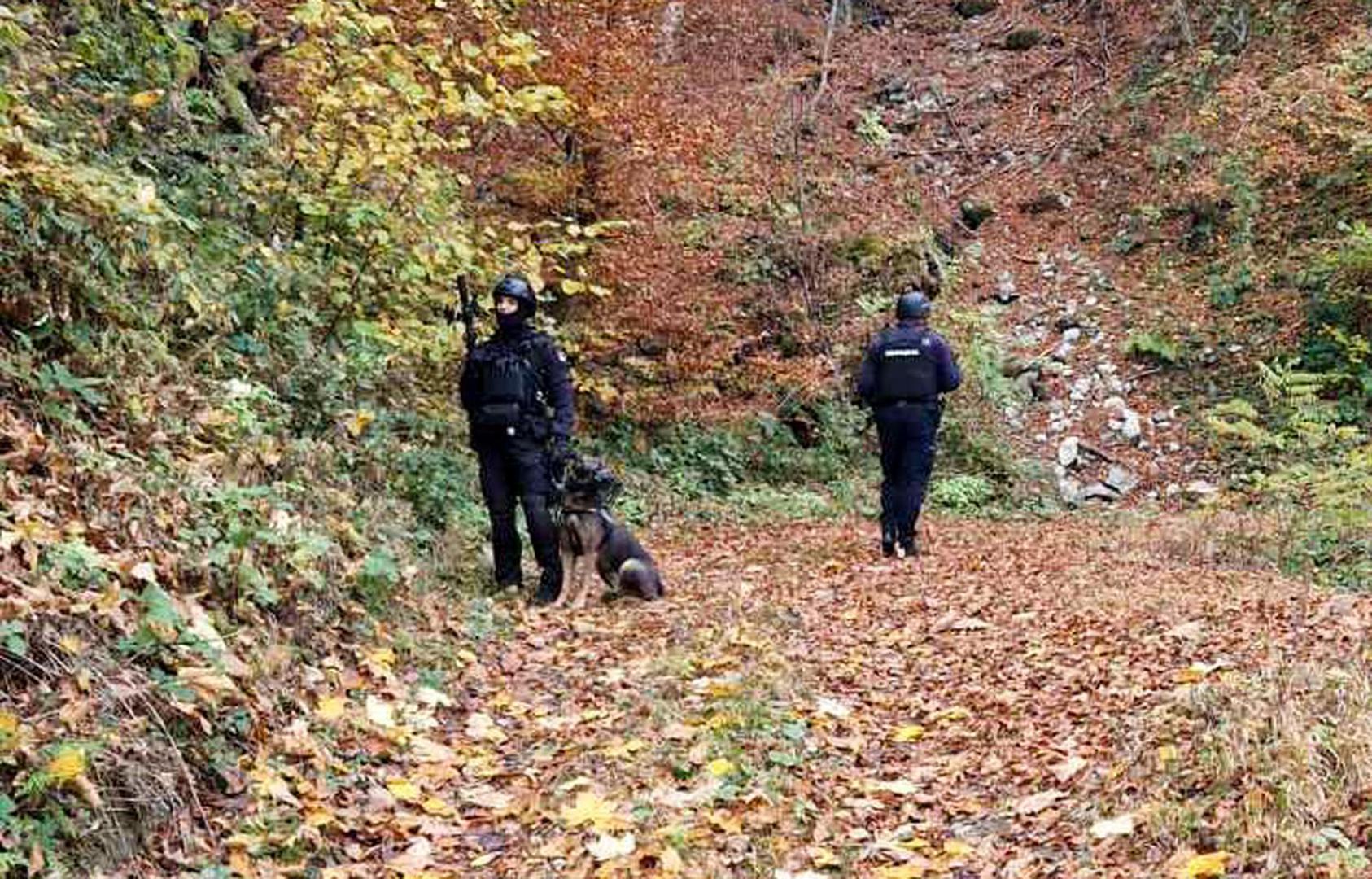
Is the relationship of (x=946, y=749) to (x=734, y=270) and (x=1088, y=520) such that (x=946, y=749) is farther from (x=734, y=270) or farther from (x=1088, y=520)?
(x=734, y=270)

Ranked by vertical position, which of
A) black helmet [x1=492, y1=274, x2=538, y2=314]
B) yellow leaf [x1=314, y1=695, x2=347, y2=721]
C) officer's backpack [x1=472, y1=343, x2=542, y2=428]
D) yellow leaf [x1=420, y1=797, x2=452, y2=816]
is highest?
black helmet [x1=492, y1=274, x2=538, y2=314]

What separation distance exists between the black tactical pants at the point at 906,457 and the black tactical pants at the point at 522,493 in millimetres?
3571

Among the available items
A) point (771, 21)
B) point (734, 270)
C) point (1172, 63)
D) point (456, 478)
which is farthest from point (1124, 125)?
point (456, 478)

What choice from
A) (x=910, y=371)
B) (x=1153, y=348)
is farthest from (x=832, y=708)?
(x=1153, y=348)

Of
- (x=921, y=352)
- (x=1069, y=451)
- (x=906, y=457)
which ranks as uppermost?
Answer: (x=921, y=352)

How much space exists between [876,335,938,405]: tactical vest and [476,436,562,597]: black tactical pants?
3.63m

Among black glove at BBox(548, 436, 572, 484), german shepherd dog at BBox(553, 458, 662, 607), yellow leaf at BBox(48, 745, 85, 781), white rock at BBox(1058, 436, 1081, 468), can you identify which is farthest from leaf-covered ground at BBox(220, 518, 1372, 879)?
white rock at BBox(1058, 436, 1081, 468)

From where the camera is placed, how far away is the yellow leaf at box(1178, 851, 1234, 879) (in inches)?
140

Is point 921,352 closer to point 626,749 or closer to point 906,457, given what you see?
point 906,457

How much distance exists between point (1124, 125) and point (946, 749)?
20702 millimetres

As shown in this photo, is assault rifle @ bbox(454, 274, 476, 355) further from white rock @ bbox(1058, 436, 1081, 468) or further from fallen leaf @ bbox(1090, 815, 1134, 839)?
white rock @ bbox(1058, 436, 1081, 468)

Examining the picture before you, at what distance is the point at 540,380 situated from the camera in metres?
8.12

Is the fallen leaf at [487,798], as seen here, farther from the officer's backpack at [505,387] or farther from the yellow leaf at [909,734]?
the officer's backpack at [505,387]

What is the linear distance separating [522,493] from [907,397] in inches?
154
